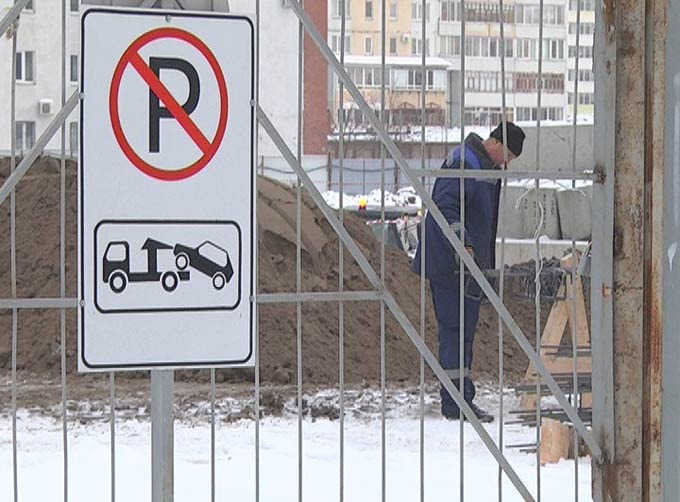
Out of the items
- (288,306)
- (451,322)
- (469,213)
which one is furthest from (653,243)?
(288,306)

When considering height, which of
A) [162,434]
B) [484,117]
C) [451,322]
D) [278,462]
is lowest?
[278,462]

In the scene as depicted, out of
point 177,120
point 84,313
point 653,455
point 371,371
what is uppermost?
point 177,120

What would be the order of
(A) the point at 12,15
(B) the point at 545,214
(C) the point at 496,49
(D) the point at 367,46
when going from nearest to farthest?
(A) the point at 12,15 → (C) the point at 496,49 → (D) the point at 367,46 → (B) the point at 545,214

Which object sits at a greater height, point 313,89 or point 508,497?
point 313,89

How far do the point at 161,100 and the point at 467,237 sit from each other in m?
4.70

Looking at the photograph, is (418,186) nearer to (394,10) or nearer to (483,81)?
(483,81)

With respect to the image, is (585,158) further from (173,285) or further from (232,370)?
(173,285)

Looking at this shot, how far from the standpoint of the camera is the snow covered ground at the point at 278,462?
6594 millimetres

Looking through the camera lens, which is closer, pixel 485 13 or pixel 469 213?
pixel 485 13

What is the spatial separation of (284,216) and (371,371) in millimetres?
3094

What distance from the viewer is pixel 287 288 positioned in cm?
1282

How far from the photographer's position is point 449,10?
22.0 feet

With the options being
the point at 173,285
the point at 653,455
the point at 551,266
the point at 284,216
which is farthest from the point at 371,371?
the point at 173,285

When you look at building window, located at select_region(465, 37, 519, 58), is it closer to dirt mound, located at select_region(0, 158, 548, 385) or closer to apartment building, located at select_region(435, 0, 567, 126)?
apartment building, located at select_region(435, 0, 567, 126)
